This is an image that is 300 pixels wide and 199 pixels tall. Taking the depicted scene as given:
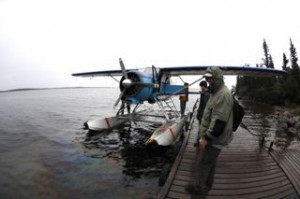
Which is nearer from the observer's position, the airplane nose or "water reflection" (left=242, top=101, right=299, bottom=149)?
the airplane nose

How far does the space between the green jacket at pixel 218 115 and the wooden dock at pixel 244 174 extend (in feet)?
4.08

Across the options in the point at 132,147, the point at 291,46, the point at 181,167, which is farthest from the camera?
the point at 291,46

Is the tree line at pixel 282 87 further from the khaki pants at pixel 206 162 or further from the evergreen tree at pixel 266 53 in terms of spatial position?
the khaki pants at pixel 206 162

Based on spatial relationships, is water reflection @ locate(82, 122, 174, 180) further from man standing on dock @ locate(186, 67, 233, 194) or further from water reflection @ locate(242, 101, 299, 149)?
water reflection @ locate(242, 101, 299, 149)

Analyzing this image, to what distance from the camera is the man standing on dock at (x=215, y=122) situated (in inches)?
151

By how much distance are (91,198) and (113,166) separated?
212 centimetres

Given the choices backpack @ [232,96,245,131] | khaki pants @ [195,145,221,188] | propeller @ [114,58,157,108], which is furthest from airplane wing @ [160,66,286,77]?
khaki pants @ [195,145,221,188]

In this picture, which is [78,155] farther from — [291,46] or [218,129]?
[291,46]

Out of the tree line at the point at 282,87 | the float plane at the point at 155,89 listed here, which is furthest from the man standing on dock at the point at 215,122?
the tree line at the point at 282,87

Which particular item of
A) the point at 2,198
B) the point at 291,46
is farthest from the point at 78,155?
the point at 291,46

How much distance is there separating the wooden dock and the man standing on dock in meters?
0.63

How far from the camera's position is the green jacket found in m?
3.83

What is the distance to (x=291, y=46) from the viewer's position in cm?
5059

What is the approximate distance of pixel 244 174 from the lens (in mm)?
5703
